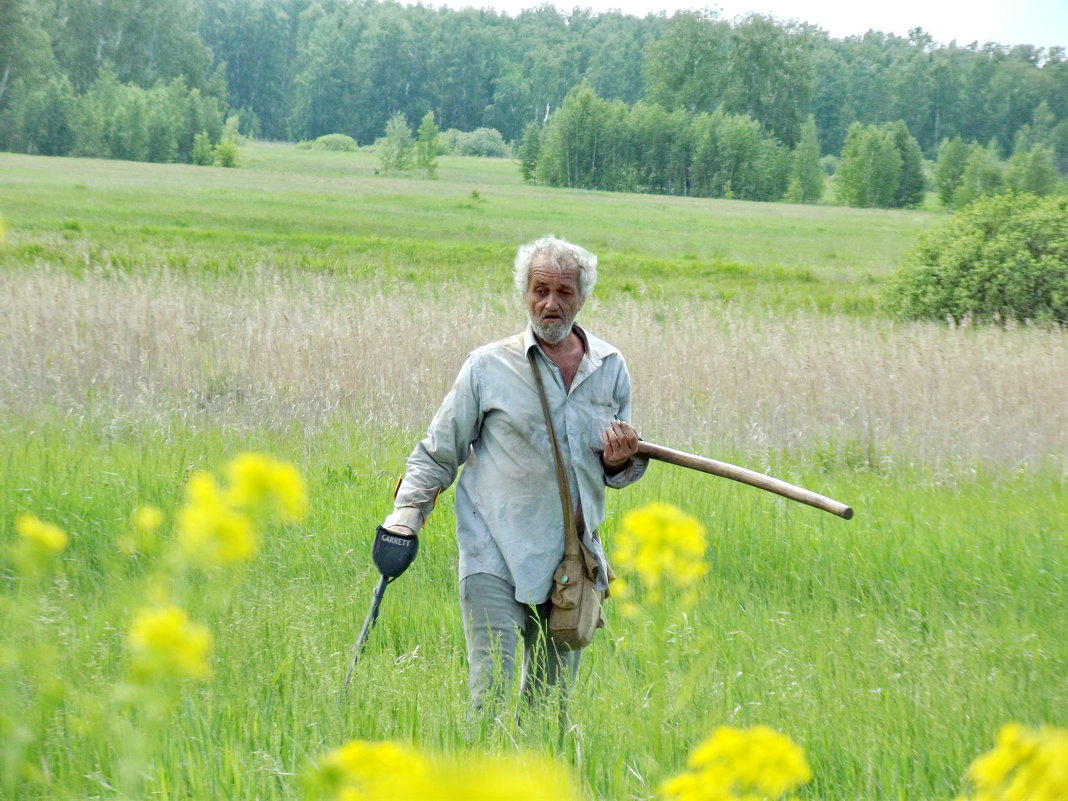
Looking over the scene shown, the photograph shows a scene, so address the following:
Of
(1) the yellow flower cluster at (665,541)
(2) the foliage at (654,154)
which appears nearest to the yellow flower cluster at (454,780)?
(1) the yellow flower cluster at (665,541)

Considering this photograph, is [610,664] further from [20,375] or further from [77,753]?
[20,375]

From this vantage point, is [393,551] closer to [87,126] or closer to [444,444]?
[444,444]

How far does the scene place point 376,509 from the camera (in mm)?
6676

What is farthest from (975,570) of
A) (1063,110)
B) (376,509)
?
(1063,110)

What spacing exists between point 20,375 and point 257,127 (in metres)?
144

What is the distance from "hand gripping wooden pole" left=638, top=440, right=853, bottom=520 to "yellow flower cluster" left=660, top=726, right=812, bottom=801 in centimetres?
153

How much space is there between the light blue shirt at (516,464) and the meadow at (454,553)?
464mm

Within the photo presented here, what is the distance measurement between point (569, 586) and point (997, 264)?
39.7ft

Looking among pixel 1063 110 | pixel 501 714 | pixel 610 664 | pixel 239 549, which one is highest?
pixel 1063 110

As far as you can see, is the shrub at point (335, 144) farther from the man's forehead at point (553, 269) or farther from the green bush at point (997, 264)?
the man's forehead at point (553, 269)

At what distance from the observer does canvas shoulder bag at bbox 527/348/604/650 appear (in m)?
3.97

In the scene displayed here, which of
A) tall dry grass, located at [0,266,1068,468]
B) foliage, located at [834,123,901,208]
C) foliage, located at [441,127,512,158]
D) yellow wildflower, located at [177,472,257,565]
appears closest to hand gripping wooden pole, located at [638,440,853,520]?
yellow wildflower, located at [177,472,257,565]

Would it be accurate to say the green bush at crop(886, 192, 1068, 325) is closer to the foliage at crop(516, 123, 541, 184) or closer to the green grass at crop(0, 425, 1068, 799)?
the green grass at crop(0, 425, 1068, 799)

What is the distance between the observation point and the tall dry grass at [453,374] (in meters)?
8.38
